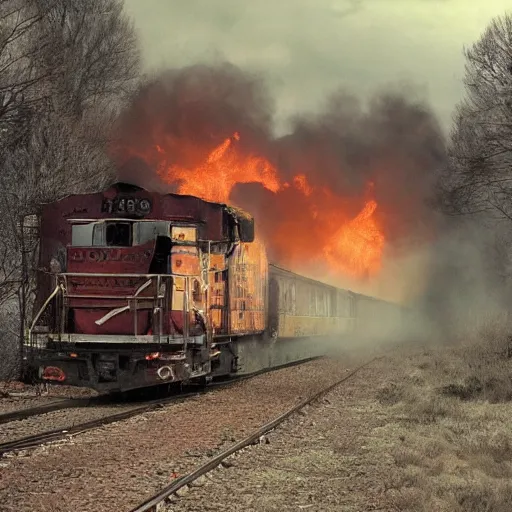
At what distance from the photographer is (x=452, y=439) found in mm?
9109

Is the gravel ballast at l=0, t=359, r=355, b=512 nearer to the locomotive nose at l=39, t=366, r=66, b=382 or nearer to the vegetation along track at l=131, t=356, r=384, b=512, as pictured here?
the vegetation along track at l=131, t=356, r=384, b=512

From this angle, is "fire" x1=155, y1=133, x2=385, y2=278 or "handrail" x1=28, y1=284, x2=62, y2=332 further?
"fire" x1=155, y1=133, x2=385, y2=278

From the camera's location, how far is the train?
1135 centimetres

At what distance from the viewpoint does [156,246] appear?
11.7 metres

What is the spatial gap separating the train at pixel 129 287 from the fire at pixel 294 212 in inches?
420

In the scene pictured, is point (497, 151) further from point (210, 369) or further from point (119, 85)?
point (119, 85)

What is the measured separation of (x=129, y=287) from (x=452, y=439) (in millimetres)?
5687

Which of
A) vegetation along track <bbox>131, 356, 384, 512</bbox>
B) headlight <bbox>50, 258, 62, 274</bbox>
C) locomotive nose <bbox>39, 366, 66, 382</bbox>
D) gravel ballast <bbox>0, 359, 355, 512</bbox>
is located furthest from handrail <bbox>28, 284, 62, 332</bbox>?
vegetation along track <bbox>131, 356, 384, 512</bbox>

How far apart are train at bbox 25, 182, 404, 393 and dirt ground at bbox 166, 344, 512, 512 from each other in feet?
8.15

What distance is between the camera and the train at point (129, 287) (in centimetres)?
1135

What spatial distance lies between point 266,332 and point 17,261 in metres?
6.08

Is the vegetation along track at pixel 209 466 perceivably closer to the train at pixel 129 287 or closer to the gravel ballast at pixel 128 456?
the gravel ballast at pixel 128 456

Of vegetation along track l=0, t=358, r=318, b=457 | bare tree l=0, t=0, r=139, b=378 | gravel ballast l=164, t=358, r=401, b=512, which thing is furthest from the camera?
bare tree l=0, t=0, r=139, b=378

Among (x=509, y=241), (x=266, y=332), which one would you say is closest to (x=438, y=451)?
(x=266, y=332)
